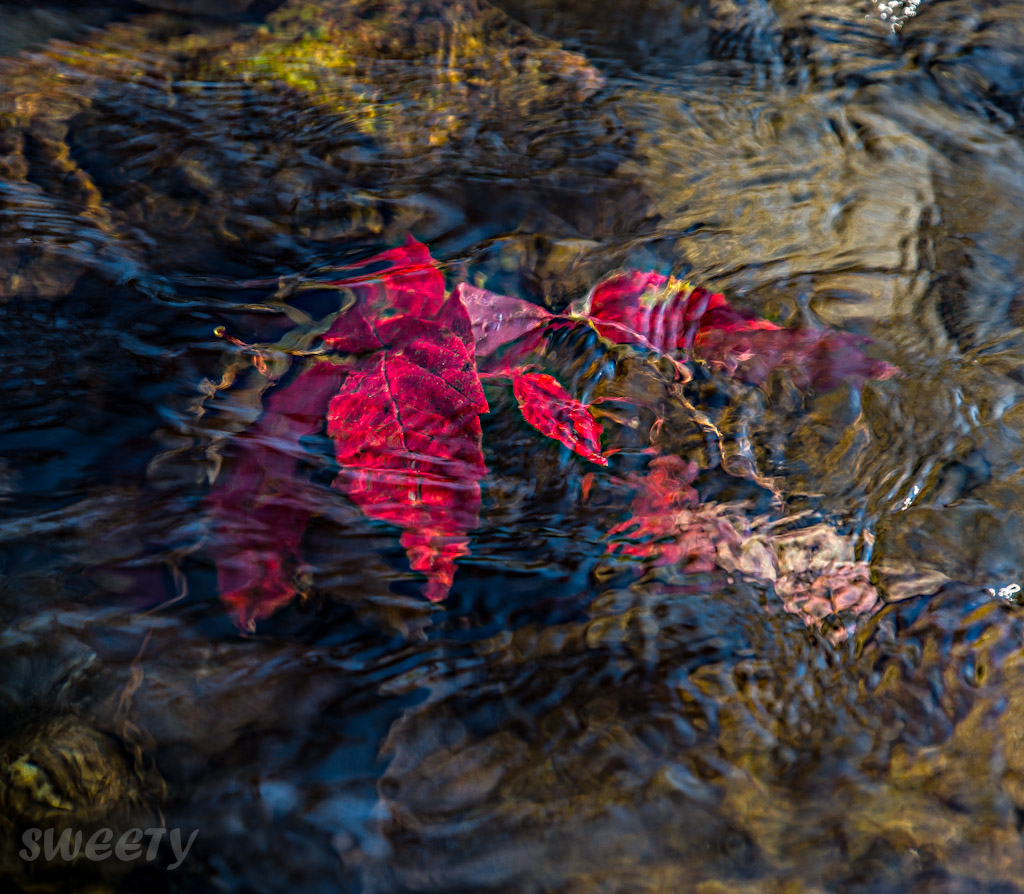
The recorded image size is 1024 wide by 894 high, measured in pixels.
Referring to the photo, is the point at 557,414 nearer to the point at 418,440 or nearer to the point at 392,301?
the point at 418,440

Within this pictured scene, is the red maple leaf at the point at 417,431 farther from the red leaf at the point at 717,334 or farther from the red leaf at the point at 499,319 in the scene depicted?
the red leaf at the point at 717,334

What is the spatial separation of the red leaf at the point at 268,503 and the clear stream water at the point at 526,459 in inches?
1.8

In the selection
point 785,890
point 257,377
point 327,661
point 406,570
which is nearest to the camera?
point 785,890

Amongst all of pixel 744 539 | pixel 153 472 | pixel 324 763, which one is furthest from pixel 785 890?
pixel 153 472

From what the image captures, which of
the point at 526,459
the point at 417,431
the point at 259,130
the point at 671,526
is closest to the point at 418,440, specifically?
the point at 417,431

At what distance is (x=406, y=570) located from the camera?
5.86 ft

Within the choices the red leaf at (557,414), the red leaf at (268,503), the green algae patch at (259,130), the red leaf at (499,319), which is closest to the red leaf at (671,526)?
the red leaf at (557,414)

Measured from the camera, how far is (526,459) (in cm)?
200

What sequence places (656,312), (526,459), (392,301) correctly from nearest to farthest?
(526,459), (392,301), (656,312)

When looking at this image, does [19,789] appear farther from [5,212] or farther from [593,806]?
[5,212]

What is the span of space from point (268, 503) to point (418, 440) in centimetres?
42

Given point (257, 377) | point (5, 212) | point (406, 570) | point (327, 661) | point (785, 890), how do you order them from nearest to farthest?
point (785, 890) < point (327, 661) < point (406, 570) < point (257, 377) < point (5, 212)

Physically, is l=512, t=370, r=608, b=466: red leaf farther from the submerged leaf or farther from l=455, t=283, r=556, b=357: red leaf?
the submerged leaf

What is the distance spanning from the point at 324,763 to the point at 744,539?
3.72 feet
